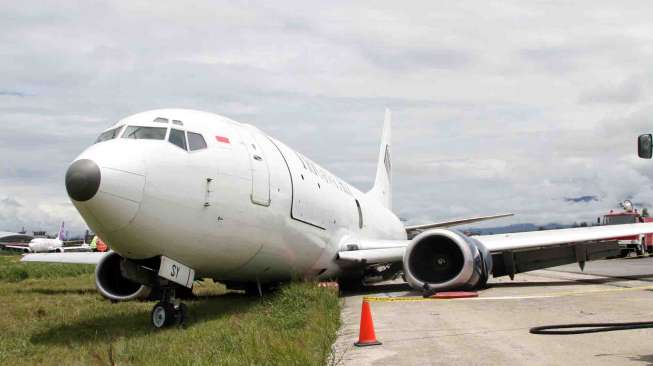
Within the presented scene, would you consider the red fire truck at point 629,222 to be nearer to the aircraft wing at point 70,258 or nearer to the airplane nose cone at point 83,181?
the aircraft wing at point 70,258

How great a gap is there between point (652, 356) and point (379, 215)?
15484mm

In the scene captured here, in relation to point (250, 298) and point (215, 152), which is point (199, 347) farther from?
point (250, 298)

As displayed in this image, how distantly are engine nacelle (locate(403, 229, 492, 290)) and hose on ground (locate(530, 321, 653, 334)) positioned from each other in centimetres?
547

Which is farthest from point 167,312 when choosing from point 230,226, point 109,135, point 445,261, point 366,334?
point 445,261

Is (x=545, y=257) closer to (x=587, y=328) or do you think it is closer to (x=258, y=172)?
(x=258, y=172)

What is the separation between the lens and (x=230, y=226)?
9398 mm

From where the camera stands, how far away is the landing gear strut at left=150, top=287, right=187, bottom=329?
28.4 feet

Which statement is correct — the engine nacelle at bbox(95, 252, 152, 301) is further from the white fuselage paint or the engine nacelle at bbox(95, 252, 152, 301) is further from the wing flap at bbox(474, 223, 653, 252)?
the wing flap at bbox(474, 223, 653, 252)

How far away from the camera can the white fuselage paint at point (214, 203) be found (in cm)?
778

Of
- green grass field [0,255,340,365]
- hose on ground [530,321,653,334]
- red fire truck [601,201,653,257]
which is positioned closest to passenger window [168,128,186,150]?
green grass field [0,255,340,365]

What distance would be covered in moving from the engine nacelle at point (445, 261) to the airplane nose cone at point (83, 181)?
7295 mm

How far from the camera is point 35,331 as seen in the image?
877 cm

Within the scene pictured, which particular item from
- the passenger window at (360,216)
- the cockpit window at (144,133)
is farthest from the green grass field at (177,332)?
the passenger window at (360,216)

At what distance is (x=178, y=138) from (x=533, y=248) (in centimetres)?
1023
